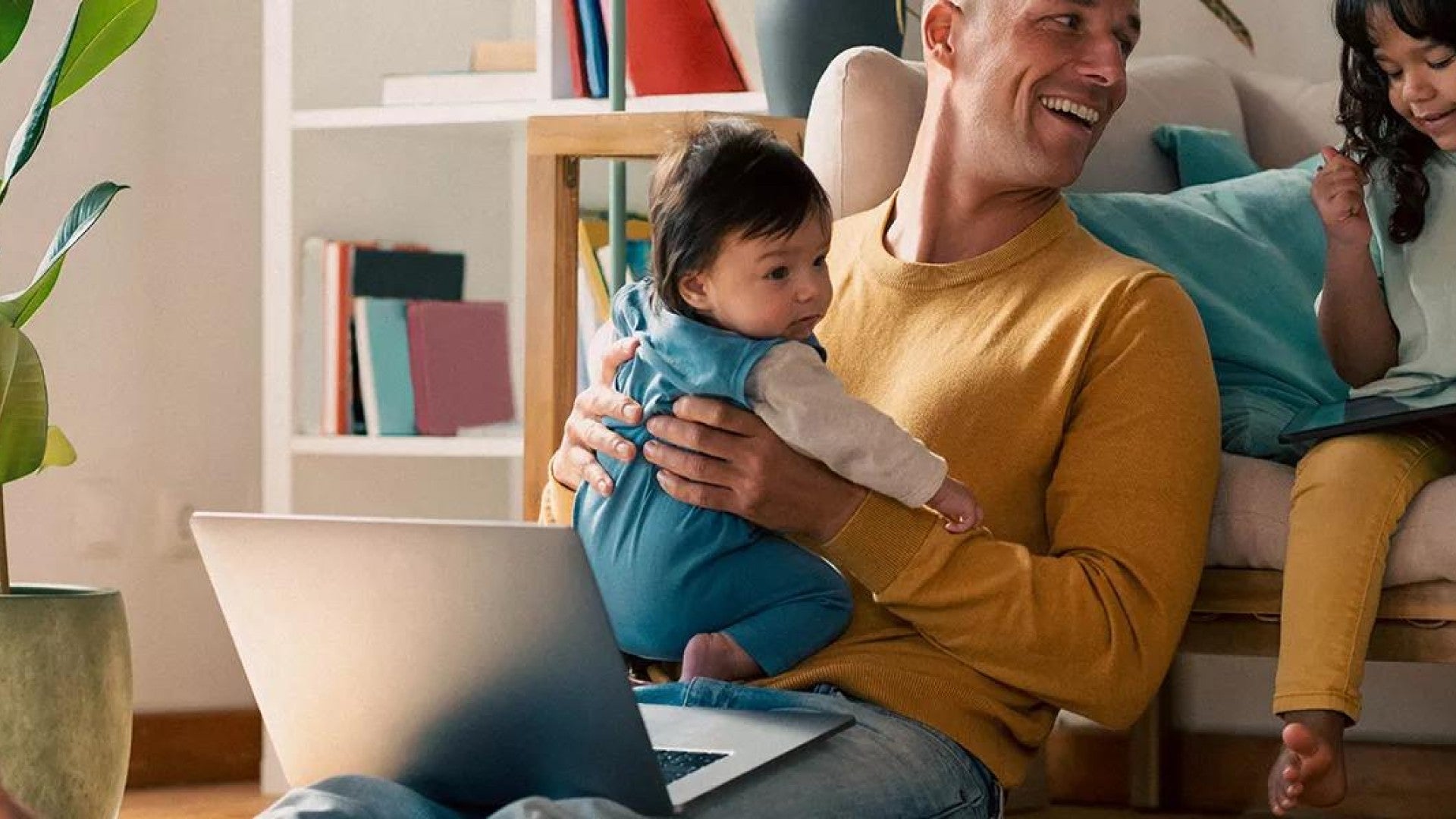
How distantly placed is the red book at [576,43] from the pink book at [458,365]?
429 mm

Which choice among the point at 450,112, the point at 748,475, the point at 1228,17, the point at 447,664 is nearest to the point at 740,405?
the point at 748,475

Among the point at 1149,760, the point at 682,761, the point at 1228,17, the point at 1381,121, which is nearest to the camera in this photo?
the point at 682,761

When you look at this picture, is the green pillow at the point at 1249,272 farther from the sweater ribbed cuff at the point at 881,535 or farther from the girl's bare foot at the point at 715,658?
the girl's bare foot at the point at 715,658

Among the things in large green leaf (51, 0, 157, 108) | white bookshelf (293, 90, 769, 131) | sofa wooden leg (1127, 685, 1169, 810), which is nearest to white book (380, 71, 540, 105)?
white bookshelf (293, 90, 769, 131)

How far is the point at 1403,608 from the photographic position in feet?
5.36

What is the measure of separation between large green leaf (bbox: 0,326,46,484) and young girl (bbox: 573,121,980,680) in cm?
77

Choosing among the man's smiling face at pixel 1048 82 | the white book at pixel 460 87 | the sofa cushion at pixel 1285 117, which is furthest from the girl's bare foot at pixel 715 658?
the white book at pixel 460 87

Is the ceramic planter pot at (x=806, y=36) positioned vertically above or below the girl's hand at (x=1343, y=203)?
above

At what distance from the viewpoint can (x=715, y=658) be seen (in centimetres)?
150

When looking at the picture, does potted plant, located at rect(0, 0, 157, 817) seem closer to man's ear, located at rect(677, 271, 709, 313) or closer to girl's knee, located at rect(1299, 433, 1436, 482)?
man's ear, located at rect(677, 271, 709, 313)

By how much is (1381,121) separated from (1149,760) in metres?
1.03

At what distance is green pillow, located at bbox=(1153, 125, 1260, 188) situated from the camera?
2227 mm

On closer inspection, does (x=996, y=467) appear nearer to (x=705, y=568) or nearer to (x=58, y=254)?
(x=705, y=568)

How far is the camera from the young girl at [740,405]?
4.86 feet
